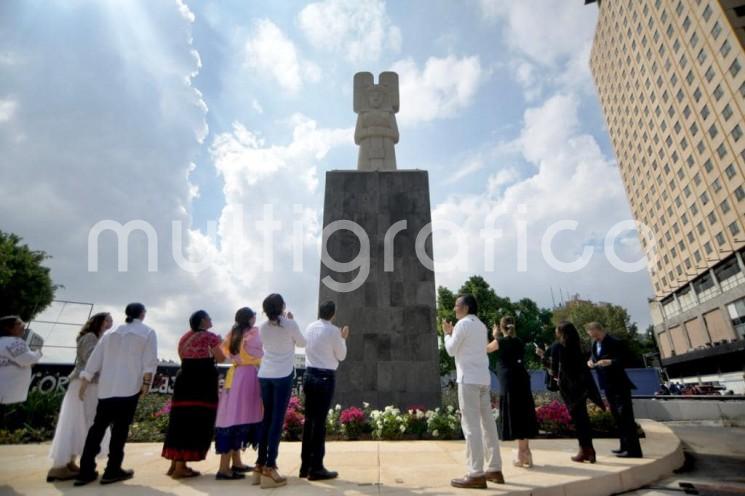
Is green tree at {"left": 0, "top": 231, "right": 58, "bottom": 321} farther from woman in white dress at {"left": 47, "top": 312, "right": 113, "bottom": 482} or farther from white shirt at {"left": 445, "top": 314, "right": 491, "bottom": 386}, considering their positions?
white shirt at {"left": 445, "top": 314, "right": 491, "bottom": 386}

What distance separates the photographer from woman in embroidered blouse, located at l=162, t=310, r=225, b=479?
457 centimetres

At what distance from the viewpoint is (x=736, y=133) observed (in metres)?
34.1

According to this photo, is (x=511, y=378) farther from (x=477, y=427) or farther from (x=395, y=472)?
(x=395, y=472)

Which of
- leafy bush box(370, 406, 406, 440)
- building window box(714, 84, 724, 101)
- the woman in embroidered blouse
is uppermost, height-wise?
building window box(714, 84, 724, 101)

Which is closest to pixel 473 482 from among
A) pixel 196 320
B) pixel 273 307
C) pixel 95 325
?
pixel 273 307

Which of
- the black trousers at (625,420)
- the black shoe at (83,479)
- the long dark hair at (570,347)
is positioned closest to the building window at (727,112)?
the black trousers at (625,420)

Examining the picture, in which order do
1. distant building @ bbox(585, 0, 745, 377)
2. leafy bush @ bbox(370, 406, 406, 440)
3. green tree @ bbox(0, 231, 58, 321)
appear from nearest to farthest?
leafy bush @ bbox(370, 406, 406, 440)
green tree @ bbox(0, 231, 58, 321)
distant building @ bbox(585, 0, 745, 377)

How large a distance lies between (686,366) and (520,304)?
22.2m

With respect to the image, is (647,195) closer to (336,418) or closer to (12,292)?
(336,418)

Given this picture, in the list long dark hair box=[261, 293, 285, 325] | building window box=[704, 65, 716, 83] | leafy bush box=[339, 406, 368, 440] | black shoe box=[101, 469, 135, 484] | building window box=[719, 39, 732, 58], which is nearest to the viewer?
black shoe box=[101, 469, 135, 484]

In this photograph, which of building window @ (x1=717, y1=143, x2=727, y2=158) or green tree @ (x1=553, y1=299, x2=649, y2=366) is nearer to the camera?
building window @ (x1=717, y1=143, x2=727, y2=158)

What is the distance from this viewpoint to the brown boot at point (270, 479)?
401cm

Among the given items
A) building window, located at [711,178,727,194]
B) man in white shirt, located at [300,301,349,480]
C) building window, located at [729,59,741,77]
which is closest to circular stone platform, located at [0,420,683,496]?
man in white shirt, located at [300,301,349,480]

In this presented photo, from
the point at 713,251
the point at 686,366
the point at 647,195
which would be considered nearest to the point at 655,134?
the point at 647,195
